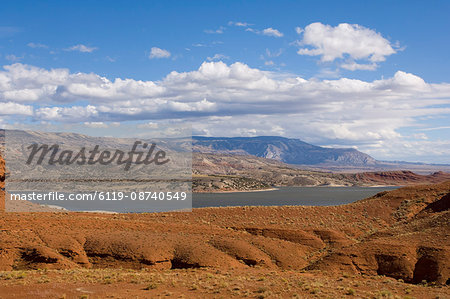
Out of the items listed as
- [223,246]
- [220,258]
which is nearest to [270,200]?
[223,246]

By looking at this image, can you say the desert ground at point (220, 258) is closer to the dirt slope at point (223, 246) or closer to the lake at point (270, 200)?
the dirt slope at point (223, 246)

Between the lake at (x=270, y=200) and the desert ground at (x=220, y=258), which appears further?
the lake at (x=270, y=200)

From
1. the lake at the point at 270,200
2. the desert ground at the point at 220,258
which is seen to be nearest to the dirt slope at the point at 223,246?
the desert ground at the point at 220,258

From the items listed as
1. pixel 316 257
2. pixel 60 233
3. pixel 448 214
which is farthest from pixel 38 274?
pixel 448 214

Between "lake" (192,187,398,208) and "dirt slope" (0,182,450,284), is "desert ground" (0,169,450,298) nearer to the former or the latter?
"dirt slope" (0,182,450,284)

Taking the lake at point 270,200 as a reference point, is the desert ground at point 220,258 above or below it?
above

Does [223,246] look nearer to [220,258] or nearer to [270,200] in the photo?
[220,258]

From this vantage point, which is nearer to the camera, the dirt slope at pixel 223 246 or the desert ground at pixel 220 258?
the desert ground at pixel 220 258

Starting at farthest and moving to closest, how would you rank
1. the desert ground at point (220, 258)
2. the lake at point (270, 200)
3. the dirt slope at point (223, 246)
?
the lake at point (270, 200)
the dirt slope at point (223, 246)
the desert ground at point (220, 258)

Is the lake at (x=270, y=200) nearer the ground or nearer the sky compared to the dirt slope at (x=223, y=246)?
nearer the ground

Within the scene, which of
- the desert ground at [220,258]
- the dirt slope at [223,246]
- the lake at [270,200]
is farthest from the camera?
the lake at [270,200]

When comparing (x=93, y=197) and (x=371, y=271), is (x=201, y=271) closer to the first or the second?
(x=371, y=271)

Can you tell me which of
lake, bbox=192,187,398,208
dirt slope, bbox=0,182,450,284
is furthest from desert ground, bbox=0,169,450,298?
lake, bbox=192,187,398,208

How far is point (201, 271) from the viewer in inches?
1115
